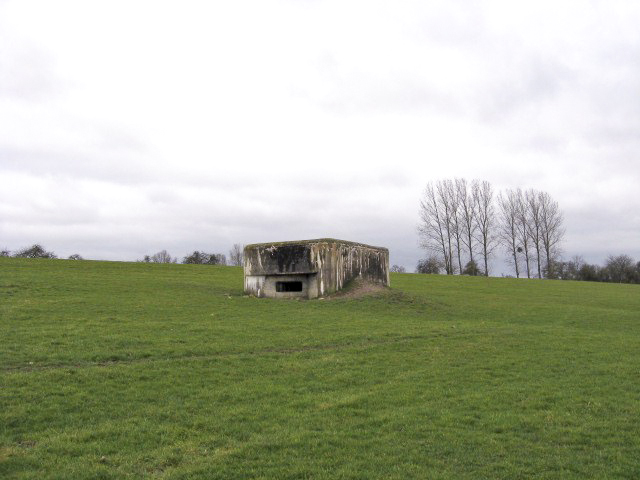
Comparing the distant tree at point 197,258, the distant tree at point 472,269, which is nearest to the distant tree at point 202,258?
the distant tree at point 197,258

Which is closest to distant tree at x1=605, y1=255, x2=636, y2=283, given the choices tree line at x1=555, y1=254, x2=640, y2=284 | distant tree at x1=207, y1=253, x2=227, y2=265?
tree line at x1=555, y1=254, x2=640, y2=284

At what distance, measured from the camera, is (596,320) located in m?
28.8

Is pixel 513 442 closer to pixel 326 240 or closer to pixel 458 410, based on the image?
pixel 458 410

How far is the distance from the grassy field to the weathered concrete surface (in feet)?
20.9

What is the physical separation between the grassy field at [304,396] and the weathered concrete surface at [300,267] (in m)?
6.38

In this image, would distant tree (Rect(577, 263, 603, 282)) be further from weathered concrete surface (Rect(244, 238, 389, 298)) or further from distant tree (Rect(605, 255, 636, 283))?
weathered concrete surface (Rect(244, 238, 389, 298))

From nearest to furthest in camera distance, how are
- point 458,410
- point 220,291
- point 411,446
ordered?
point 411,446 < point 458,410 < point 220,291

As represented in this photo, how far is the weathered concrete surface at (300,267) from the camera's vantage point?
1222 inches

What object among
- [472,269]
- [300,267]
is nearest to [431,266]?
[472,269]

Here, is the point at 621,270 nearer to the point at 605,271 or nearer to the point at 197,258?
the point at 605,271

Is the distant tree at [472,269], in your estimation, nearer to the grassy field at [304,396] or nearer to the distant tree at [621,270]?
the distant tree at [621,270]

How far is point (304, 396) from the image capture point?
11859 mm

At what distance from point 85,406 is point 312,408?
4.66m

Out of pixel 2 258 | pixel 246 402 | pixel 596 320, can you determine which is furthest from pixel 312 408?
pixel 2 258
